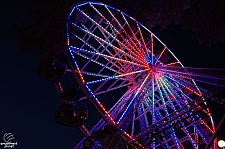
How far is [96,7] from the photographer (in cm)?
1304

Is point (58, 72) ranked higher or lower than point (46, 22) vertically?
lower

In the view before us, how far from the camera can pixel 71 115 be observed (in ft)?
34.4

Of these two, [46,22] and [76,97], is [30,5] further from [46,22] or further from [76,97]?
[76,97]

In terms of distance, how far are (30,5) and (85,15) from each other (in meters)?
3.53

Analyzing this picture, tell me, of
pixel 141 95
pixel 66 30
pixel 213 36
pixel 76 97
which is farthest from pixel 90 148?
pixel 213 36

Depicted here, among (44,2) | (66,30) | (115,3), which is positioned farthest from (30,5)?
(115,3)

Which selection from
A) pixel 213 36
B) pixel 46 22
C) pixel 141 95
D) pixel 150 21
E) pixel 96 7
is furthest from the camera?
pixel 96 7

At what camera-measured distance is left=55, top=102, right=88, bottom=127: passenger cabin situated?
34.2 feet

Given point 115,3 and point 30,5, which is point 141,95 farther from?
point 30,5

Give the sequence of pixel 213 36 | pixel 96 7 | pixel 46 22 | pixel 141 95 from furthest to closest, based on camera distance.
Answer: pixel 96 7
pixel 141 95
pixel 213 36
pixel 46 22

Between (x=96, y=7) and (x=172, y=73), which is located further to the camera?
(x=96, y=7)

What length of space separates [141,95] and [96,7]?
5.42m

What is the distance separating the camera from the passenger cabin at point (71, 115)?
10.4 meters

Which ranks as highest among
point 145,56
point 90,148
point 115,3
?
point 115,3
